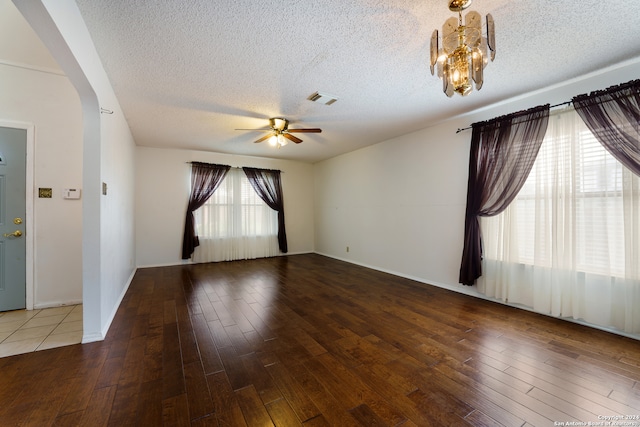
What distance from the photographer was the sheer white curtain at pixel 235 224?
563cm

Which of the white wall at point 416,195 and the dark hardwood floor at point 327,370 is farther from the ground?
the white wall at point 416,195

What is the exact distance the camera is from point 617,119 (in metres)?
2.29

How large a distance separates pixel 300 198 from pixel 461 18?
548cm

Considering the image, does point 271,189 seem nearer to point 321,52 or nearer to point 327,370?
point 321,52

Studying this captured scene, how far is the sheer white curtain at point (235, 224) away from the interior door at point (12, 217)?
2.74 meters

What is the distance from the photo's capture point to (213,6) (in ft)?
5.42

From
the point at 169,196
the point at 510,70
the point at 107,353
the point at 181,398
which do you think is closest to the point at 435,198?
the point at 510,70

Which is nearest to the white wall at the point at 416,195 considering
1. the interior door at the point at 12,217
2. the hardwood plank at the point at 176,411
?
the hardwood plank at the point at 176,411

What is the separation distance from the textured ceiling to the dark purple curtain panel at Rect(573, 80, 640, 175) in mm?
285

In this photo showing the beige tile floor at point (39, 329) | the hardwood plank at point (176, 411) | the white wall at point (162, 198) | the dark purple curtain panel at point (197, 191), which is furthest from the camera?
the dark purple curtain panel at point (197, 191)

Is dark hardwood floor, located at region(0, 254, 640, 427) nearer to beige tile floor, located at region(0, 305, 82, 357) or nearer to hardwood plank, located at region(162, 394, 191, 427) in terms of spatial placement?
hardwood plank, located at region(162, 394, 191, 427)

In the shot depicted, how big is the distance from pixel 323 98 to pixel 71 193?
3.28 m

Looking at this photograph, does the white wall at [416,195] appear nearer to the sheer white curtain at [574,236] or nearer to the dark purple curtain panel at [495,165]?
the dark purple curtain panel at [495,165]

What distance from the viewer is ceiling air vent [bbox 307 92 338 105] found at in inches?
113
